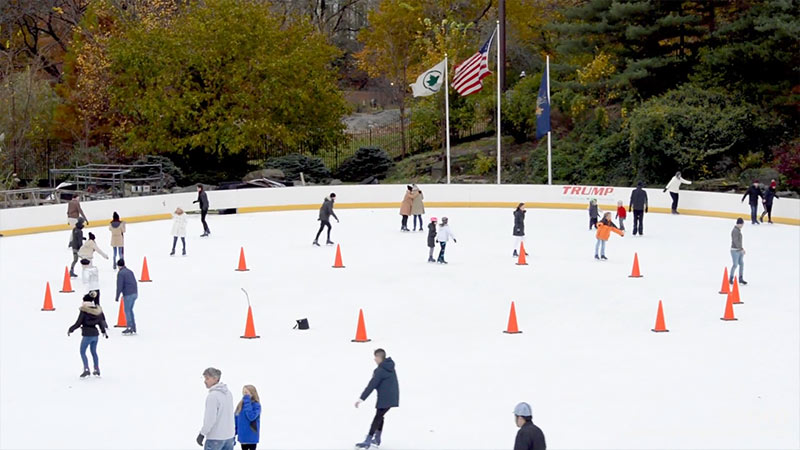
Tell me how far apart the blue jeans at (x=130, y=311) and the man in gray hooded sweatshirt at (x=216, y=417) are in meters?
7.54

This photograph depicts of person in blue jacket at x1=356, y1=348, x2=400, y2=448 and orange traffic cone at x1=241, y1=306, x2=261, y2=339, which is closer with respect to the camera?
person in blue jacket at x1=356, y1=348, x2=400, y2=448

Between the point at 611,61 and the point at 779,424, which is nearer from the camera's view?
the point at 779,424

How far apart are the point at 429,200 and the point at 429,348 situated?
22.6m

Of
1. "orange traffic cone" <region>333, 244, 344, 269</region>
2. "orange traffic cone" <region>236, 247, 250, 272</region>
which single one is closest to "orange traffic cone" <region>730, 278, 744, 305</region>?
"orange traffic cone" <region>333, 244, 344, 269</region>

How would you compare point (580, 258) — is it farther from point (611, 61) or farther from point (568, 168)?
point (611, 61)

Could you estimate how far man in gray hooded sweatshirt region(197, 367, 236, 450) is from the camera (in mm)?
10523

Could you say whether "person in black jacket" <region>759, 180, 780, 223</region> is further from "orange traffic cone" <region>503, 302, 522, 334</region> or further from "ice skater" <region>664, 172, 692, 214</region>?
"orange traffic cone" <region>503, 302, 522, 334</region>

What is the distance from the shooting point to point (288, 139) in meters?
50.2

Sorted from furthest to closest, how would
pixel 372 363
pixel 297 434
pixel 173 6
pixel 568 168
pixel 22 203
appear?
1. pixel 173 6
2. pixel 568 168
3. pixel 22 203
4. pixel 372 363
5. pixel 297 434

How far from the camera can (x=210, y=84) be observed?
50219mm

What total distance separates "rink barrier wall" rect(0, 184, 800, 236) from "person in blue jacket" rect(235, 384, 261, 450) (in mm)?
25040

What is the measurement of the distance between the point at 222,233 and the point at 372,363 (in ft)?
55.2

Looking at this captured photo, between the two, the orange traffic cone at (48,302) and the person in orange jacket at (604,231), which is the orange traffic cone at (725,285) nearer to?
the person in orange jacket at (604,231)

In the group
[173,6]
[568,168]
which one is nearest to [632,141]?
[568,168]
